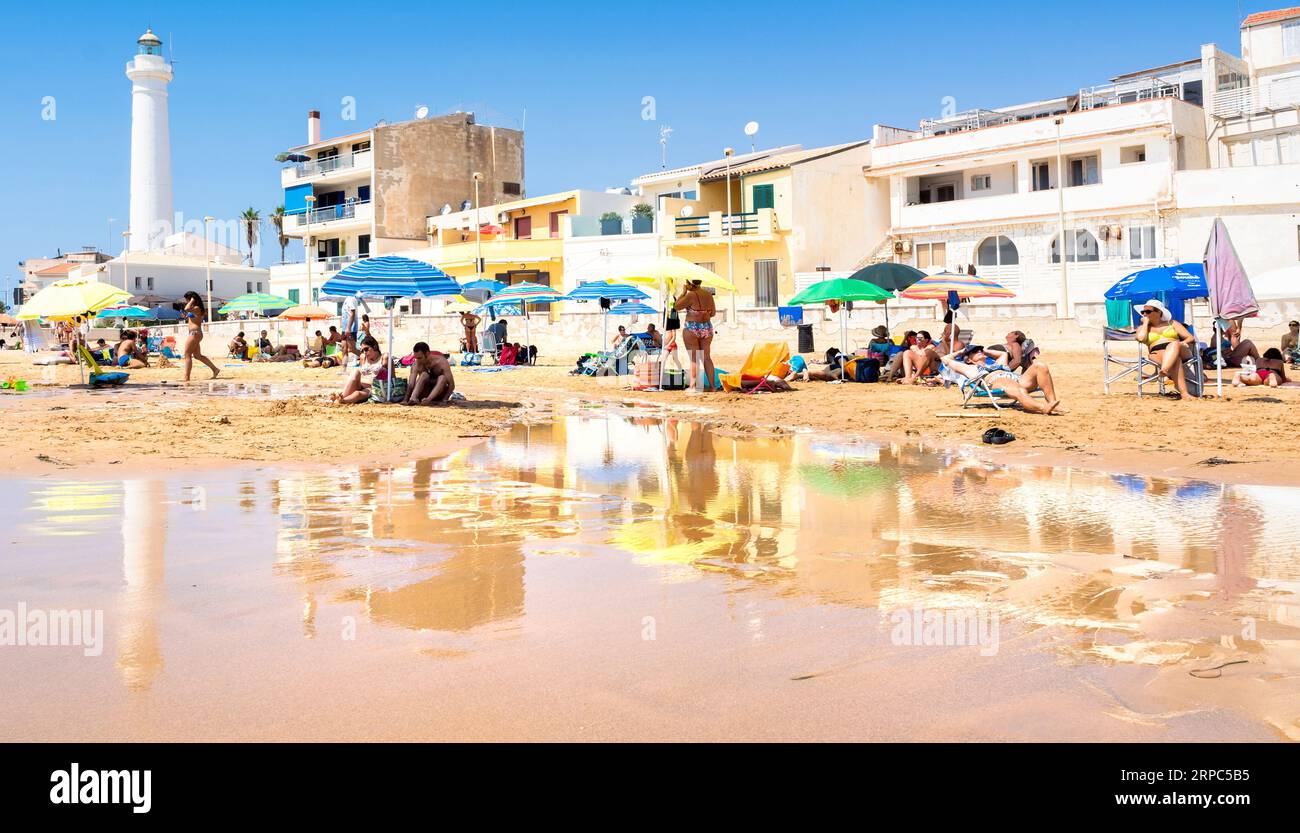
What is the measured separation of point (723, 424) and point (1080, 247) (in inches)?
994

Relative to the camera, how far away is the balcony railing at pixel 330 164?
54625 mm

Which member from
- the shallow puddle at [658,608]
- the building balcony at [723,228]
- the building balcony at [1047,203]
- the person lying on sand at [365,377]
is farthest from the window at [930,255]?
the shallow puddle at [658,608]

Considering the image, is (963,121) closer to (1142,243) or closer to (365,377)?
(1142,243)

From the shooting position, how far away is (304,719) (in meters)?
3.25

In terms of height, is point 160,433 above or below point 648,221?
below

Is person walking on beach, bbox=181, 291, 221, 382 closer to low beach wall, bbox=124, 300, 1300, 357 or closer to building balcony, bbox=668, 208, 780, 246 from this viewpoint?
low beach wall, bbox=124, 300, 1300, 357

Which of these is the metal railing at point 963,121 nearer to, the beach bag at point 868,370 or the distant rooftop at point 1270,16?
the distant rooftop at point 1270,16

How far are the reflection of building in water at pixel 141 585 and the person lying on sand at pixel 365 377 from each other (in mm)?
6847

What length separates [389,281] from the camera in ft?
46.1

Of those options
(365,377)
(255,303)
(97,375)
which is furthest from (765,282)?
(365,377)
